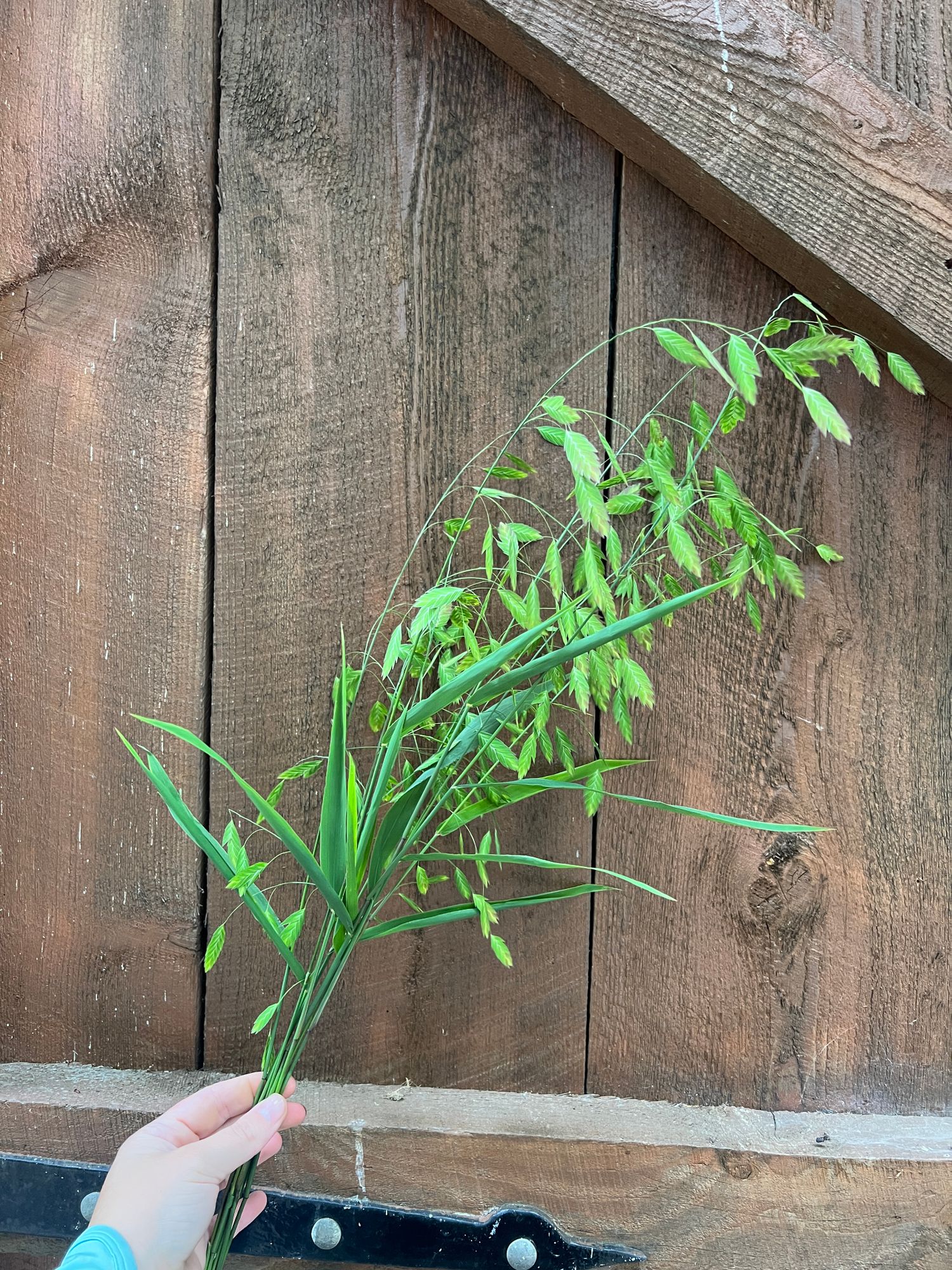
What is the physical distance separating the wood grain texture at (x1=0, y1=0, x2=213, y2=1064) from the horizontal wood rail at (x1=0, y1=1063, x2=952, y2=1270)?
77 millimetres

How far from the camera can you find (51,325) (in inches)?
29.8

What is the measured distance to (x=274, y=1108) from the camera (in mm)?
581

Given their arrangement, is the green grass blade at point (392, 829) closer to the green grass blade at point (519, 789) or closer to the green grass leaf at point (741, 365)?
the green grass blade at point (519, 789)

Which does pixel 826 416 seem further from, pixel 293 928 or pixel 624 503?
pixel 293 928

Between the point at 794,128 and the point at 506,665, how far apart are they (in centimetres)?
45

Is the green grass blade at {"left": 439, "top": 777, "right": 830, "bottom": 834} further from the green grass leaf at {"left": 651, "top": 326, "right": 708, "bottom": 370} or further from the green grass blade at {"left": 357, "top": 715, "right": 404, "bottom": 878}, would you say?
the green grass leaf at {"left": 651, "top": 326, "right": 708, "bottom": 370}

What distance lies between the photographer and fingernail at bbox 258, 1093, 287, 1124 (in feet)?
1.89

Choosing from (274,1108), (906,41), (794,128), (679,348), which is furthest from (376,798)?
(906,41)

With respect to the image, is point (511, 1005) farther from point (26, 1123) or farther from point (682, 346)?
point (682, 346)

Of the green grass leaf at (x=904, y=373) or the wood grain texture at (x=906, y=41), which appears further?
the wood grain texture at (x=906, y=41)

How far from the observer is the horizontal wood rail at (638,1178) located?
708mm

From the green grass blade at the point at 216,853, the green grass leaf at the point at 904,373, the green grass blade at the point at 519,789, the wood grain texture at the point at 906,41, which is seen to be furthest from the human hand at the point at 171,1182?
the wood grain texture at the point at 906,41

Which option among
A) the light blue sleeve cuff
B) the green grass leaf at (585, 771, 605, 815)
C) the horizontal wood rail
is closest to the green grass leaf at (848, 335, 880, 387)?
the green grass leaf at (585, 771, 605, 815)

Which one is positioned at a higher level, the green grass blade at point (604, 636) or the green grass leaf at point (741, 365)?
the green grass leaf at point (741, 365)
